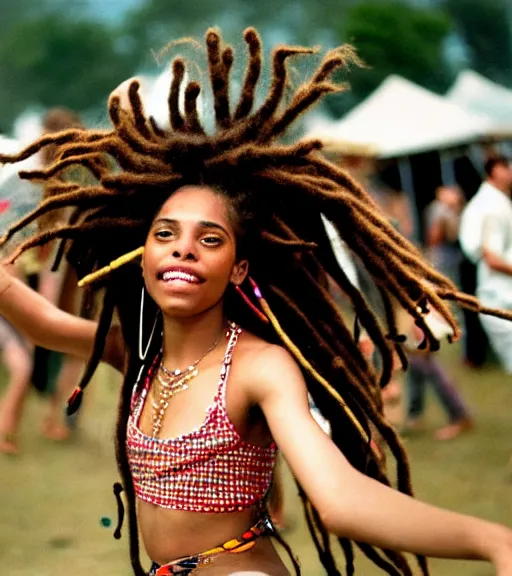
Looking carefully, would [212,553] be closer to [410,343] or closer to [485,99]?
[410,343]

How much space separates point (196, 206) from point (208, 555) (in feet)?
2.23

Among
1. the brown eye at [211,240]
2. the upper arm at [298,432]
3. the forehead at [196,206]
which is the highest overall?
the forehead at [196,206]

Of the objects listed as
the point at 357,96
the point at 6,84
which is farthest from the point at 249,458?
the point at 6,84

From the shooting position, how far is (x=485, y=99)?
38.7 feet

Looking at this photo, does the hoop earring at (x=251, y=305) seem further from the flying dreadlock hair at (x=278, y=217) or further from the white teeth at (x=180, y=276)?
the white teeth at (x=180, y=276)

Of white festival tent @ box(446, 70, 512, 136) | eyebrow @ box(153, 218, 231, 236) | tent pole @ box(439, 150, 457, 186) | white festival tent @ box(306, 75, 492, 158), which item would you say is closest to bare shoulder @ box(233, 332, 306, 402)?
eyebrow @ box(153, 218, 231, 236)

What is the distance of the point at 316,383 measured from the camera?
2066mm

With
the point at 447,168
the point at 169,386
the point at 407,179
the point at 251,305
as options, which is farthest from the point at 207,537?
the point at 407,179

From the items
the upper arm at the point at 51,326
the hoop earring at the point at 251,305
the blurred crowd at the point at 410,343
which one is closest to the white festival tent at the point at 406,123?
the blurred crowd at the point at 410,343

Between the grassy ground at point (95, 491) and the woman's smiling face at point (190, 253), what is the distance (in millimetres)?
1634

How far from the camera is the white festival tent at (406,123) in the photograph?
11.2 m

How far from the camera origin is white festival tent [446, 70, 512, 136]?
36.8 ft

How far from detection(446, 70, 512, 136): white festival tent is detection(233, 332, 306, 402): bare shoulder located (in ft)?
31.4

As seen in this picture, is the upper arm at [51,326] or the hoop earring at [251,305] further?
the upper arm at [51,326]
